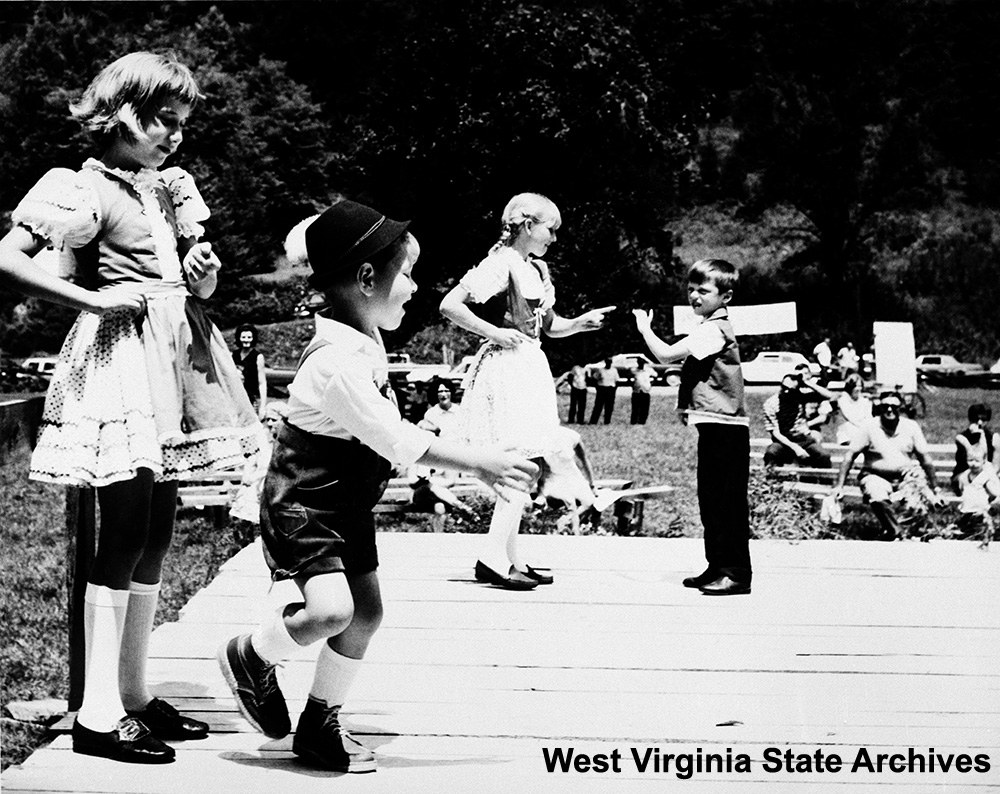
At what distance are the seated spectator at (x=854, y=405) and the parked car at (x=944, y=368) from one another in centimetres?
30

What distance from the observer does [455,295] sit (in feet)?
12.8

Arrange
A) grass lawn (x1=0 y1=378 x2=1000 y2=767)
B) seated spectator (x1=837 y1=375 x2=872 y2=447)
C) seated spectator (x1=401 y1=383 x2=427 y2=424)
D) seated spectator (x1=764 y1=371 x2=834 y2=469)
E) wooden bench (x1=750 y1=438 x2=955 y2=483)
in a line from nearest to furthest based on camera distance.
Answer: grass lawn (x1=0 y1=378 x2=1000 y2=767), seated spectator (x1=401 y1=383 x2=427 y2=424), seated spectator (x1=837 y1=375 x2=872 y2=447), wooden bench (x1=750 y1=438 x2=955 y2=483), seated spectator (x1=764 y1=371 x2=834 y2=469)

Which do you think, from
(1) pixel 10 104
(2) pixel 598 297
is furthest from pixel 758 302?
(1) pixel 10 104

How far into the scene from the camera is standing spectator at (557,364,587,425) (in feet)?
18.7

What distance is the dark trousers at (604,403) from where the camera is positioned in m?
5.80

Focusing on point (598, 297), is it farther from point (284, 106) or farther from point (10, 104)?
point (10, 104)

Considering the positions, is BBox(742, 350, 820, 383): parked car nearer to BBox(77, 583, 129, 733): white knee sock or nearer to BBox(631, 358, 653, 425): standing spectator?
BBox(631, 358, 653, 425): standing spectator

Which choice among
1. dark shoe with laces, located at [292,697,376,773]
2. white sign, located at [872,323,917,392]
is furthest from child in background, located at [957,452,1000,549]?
dark shoe with laces, located at [292,697,376,773]

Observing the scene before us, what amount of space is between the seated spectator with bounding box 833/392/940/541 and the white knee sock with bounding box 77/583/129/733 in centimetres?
420

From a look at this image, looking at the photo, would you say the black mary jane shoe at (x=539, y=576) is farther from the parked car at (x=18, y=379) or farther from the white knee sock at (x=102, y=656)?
the white knee sock at (x=102, y=656)

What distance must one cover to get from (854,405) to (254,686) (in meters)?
4.24

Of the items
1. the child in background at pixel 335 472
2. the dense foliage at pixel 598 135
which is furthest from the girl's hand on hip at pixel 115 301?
the dense foliage at pixel 598 135

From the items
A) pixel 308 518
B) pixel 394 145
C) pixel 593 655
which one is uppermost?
pixel 394 145

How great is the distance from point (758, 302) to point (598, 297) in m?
0.71
